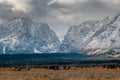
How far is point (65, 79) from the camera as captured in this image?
62.2 meters

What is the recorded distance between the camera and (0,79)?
A: 61.2 m

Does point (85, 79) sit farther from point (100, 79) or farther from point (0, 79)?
point (0, 79)

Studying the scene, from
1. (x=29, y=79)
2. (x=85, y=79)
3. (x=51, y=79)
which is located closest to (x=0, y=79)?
(x=29, y=79)

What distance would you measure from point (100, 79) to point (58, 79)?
7716 millimetres

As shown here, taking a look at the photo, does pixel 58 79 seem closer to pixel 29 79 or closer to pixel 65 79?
pixel 65 79

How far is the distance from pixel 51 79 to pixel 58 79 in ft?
4.25

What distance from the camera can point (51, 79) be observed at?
207 feet

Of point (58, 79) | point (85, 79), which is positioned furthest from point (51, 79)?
point (85, 79)

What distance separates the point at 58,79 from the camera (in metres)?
63.2

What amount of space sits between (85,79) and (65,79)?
4.06m

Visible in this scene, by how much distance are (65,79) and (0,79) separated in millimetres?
11714

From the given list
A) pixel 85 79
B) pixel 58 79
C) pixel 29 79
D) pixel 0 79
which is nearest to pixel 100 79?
pixel 85 79

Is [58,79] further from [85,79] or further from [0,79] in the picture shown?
[0,79]

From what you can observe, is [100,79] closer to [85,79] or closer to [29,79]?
[85,79]
